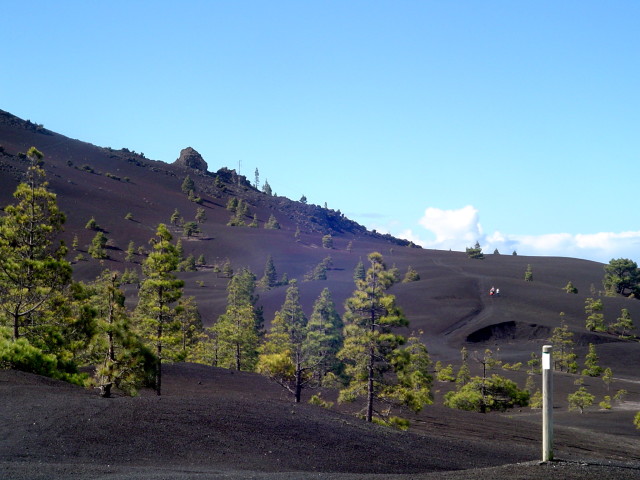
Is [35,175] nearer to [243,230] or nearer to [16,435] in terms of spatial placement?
[16,435]

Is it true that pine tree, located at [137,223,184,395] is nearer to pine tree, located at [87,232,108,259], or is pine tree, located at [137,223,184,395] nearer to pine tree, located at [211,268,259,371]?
pine tree, located at [211,268,259,371]

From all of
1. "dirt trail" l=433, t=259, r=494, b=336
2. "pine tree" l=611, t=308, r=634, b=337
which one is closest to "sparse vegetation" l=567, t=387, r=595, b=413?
"dirt trail" l=433, t=259, r=494, b=336

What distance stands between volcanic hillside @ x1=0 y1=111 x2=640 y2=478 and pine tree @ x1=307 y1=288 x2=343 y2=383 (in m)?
4.31

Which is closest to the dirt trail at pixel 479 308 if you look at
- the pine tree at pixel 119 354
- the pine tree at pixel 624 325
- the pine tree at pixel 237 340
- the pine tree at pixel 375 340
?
the pine tree at pixel 624 325

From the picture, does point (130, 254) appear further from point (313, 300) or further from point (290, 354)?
point (290, 354)

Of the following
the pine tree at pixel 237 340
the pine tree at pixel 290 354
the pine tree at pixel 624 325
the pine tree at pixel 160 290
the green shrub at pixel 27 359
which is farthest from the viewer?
the pine tree at pixel 624 325

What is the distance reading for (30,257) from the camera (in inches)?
990

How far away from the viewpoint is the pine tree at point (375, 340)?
88.8ft

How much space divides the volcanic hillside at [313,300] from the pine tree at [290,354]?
7.10ft

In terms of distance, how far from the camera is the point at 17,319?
25.3 m

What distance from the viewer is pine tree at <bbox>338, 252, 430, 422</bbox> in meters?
27.1

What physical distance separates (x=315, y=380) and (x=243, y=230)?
112m

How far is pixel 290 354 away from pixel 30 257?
18.2 meters

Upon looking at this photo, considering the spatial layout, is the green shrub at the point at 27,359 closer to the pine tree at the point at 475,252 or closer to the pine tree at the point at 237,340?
the pine tree at the point at 237,340
